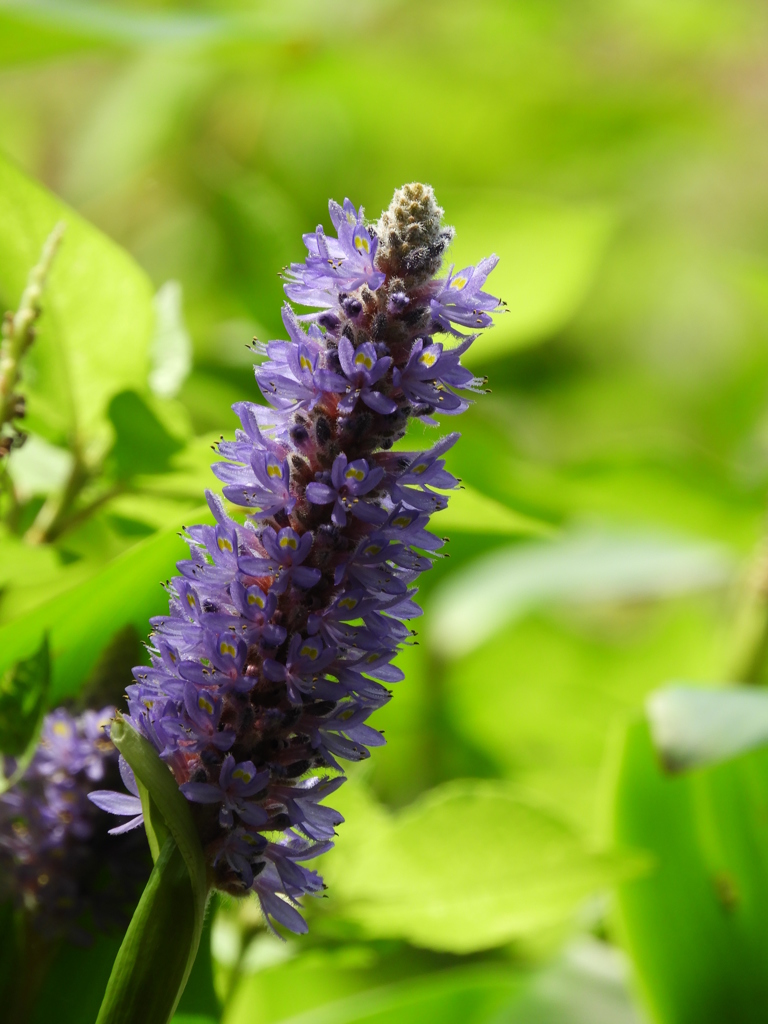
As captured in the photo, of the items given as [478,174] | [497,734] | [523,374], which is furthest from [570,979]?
[478,174]

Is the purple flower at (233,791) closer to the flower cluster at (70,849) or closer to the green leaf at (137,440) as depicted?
the flower cluster at (70,849)

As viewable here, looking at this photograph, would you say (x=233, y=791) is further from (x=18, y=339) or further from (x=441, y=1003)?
(x=441, y=1003)

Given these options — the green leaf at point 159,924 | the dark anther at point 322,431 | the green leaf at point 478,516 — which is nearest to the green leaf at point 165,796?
the green leaf at point 159,924

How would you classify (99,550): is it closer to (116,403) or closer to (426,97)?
(116,403)

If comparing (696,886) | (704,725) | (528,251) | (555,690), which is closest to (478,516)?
(704,725)

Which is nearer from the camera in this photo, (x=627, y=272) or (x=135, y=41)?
(x=135, y=41)
